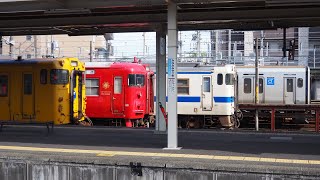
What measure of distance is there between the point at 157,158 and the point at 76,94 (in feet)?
37.4

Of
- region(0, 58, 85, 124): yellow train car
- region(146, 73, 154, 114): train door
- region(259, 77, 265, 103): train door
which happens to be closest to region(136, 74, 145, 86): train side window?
region(146, 73, 154, 114): train door

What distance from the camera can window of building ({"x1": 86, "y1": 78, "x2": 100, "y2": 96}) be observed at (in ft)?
75.7

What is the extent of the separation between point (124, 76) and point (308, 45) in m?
26.2

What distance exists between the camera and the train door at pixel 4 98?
66.5ft

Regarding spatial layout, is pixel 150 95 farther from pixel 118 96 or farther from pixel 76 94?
pixel 76 94

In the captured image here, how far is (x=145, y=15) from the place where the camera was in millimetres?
14727

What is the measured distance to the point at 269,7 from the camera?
Result: 523 inches

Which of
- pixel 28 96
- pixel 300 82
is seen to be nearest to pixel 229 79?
pixel 300 82

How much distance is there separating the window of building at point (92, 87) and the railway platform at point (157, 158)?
8352 millimetres

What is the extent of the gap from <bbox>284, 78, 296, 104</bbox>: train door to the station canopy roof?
13200 mm

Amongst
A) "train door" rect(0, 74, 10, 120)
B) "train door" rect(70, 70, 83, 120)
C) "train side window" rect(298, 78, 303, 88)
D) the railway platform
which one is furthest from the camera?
"train side window" rect(298, 78, 303, 88)

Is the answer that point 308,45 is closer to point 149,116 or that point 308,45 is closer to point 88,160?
point 149,116

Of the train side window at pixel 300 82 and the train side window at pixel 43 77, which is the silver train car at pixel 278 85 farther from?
the train side window at pixel 43 77

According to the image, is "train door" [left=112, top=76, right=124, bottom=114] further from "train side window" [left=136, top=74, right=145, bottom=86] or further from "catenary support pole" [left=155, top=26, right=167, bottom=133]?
"catenary support pole" [left=155, top=26, right=167, bottom=133]
